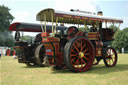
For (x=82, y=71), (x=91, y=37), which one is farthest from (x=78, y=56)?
(x=91, y=37)

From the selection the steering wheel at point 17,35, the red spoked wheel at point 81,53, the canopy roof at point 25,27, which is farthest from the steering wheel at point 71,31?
the steering wheel at point 17,35

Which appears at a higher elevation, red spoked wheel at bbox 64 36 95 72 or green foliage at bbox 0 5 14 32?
green foliage at bbox 0 5 14 32

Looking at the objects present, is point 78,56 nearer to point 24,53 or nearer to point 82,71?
point 82,71

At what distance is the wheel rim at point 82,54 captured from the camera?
7201 millimetres

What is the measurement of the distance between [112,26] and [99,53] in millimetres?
1921

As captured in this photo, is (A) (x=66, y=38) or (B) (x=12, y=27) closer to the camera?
(A) (x=66, y=38)

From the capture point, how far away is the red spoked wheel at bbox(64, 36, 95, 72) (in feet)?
23.0

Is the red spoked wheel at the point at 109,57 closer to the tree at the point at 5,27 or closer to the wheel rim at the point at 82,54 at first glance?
the wheel rim at the point at 82,54

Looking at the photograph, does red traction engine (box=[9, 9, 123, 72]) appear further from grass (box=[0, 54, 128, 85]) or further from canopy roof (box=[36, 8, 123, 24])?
grass (box=[0, 54, 128, 85])

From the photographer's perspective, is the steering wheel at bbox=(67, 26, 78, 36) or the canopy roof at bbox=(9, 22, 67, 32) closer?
the steering wheel at bbox=(67, 26, 78, 36)

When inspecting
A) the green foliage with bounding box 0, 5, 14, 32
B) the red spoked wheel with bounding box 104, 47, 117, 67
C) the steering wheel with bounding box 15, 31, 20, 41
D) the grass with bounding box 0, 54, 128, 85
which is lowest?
the grass with bounding box 0, 54, 128, 85

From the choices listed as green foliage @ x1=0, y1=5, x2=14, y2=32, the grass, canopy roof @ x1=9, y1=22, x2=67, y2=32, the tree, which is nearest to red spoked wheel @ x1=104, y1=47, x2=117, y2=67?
the grass

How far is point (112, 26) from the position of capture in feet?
30.5

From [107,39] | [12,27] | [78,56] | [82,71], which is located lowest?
[82,71]
